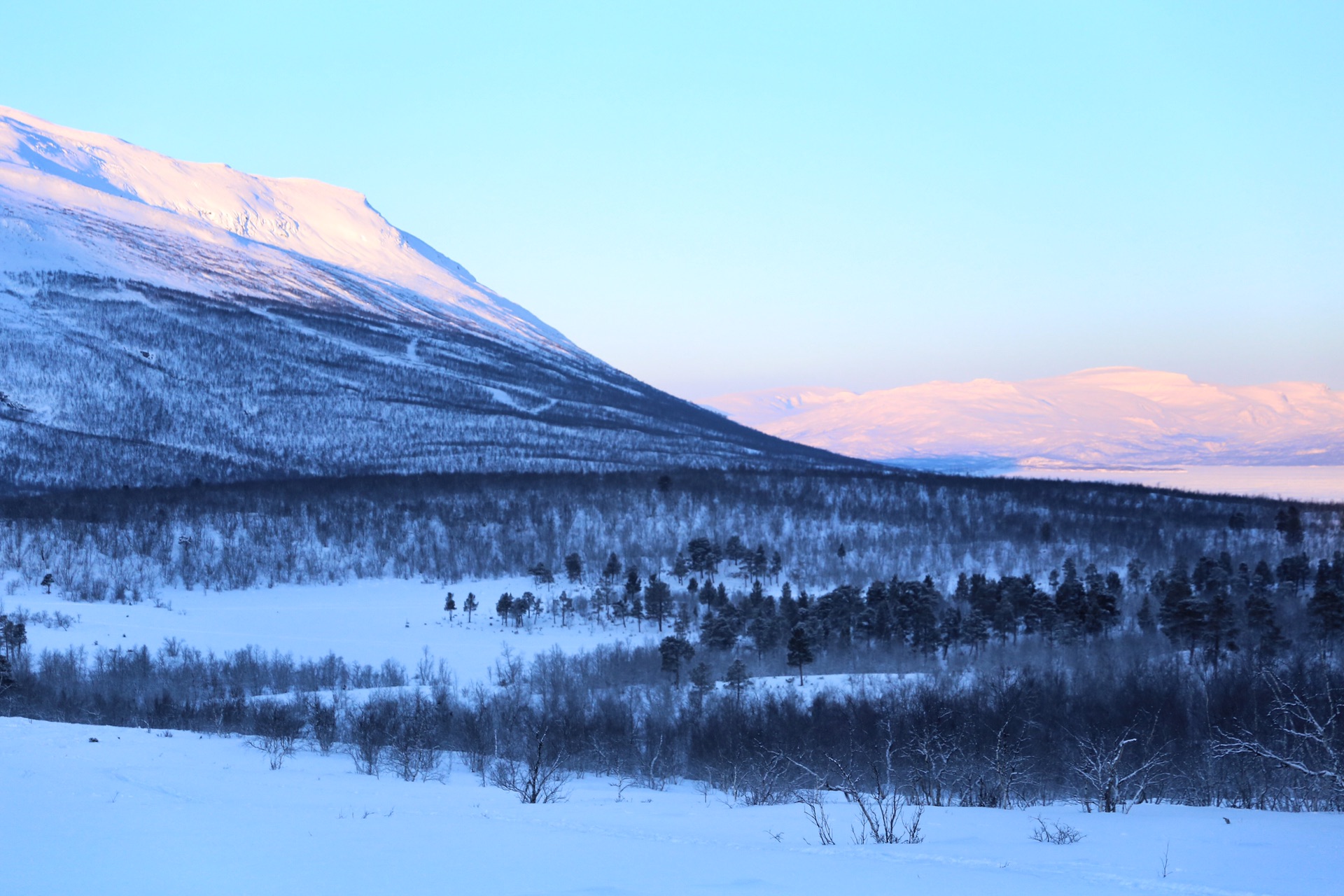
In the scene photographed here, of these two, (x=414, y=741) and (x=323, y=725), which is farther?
(x=323, y=725)

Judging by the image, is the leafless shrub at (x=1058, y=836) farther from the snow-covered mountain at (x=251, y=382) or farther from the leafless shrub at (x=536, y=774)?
the snow-covered mountain at (x=251, y=382)

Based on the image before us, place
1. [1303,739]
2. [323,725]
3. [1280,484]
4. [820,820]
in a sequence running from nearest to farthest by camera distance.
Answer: [820,820], [1303,739], [323,725], [1280,484]

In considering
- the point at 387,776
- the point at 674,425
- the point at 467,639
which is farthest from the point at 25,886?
the point at 674,425

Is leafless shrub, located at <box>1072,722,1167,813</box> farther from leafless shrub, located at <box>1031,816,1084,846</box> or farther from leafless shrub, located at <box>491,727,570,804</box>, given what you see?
leafless shrub, located at <box>491,727,570,804</box>

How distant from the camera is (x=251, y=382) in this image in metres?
126

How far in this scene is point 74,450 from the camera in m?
99.4

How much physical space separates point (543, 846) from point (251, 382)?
125523 millimetres

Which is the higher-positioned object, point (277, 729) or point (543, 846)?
point (543, 846)

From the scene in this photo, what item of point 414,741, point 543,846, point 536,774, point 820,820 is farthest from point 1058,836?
point 414,741

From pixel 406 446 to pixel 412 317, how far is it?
67076 millimetres

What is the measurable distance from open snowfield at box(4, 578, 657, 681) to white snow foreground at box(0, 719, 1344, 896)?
2751 centimetres

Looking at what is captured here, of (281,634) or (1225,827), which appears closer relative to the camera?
(1225,827)

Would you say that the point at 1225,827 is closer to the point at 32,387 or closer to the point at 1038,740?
the point at 1038,740

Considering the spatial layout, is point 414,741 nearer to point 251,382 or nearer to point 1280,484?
point 251,382
